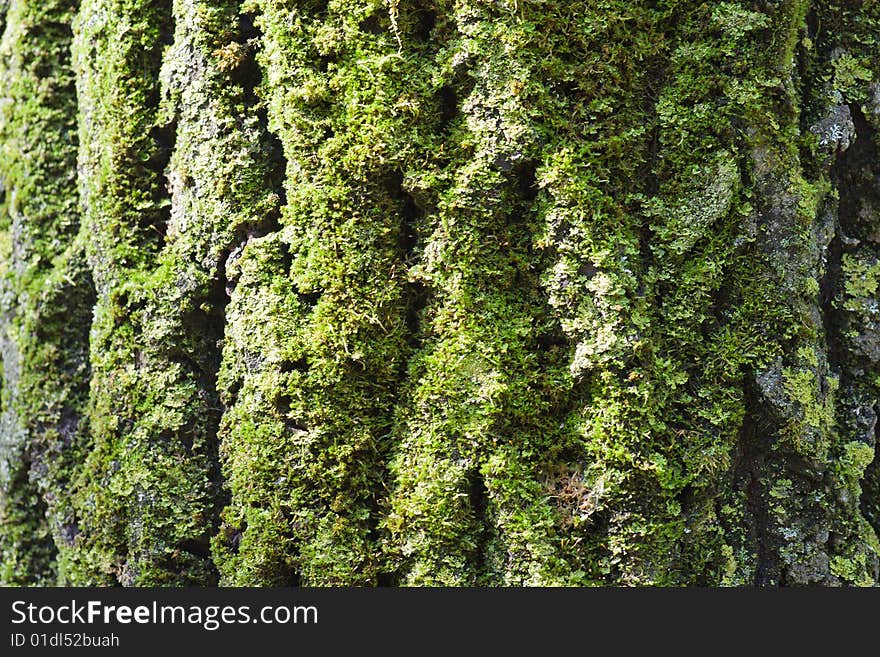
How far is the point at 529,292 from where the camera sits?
6.47 ft

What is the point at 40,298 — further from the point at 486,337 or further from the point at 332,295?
the point at 486,337

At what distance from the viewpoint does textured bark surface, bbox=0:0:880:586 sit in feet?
6.35

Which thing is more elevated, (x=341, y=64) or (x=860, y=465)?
(x=341, y=64)

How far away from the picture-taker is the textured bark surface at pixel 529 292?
1.93m

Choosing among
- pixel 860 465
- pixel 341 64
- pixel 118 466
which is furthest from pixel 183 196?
pixel 860 465

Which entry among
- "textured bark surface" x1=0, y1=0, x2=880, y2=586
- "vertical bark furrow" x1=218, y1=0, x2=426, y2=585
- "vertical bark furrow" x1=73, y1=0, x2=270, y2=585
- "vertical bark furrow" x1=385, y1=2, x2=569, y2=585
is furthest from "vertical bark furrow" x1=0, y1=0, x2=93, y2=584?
"vertical bark furrow" x1=385, y1=2, x2=569, y2=585

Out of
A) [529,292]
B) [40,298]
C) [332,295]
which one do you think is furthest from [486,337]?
[40,298]

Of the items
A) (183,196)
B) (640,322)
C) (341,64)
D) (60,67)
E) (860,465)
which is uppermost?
(60,67)

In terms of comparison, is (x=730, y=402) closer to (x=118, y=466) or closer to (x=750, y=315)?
(x=750, y=315)

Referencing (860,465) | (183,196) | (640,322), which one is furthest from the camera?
(183,196)

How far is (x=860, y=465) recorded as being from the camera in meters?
2.07

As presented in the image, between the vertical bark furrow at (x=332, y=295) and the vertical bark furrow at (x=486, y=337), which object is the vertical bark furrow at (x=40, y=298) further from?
the vertical bark furrow at (x=486, y=337)

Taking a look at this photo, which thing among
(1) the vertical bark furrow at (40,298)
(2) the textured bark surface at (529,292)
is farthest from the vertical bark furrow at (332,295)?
(1) the vertical bark furrow at (40,298)

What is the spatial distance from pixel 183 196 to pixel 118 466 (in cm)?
79
